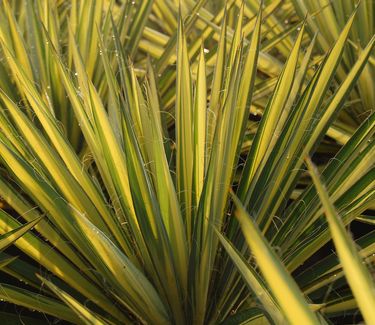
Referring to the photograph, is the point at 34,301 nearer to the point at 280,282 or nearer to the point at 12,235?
the point at 12,235

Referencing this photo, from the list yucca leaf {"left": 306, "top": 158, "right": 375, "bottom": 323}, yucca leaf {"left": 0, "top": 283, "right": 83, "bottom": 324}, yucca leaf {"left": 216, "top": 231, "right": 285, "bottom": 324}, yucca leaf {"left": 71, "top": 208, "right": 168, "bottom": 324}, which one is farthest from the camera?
yucca leaf {"left": 0, "top": 283, "right": 83, "bottom": 324}

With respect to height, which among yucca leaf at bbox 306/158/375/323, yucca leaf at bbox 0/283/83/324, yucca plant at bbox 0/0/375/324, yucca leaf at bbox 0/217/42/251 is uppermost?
yucca leaf at bbox 306/158/375/323

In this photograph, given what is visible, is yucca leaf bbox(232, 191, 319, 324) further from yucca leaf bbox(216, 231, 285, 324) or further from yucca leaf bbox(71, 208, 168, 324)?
yucca leaf bbox(71, 208, 168, 324)

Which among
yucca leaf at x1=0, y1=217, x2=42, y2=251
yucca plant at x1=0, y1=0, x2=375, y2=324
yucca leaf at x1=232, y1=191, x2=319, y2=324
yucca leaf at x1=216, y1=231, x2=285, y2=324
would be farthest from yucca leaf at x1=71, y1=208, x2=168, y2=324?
yucca leaf at x1=232, y1=191, x2=319, y2=324

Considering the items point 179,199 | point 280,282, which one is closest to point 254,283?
point 280,282

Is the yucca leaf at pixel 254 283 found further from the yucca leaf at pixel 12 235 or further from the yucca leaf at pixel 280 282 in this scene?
the yucca leaf at pixel 12 235

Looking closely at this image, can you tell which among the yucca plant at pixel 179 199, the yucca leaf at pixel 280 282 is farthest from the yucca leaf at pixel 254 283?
the yucca leaf at pixel 280 282

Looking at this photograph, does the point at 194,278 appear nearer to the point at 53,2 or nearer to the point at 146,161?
the point at 146,161

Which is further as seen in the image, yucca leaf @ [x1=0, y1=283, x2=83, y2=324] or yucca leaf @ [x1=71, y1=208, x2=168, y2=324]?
yucca leaf @ [x1=0, y1=283, x2=83, y2=324]

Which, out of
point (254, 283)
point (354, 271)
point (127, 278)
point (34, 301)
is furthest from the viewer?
point (34, 301)

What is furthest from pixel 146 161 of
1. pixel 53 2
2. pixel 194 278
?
pixel 53 2

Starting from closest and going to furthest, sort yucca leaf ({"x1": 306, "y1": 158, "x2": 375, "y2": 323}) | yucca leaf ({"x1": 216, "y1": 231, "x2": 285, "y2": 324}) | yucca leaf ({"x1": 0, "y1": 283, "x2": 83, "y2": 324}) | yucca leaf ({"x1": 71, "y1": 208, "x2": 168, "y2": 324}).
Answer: yucca leaf ({"x1": 306, "y1": 158, "x2": 375, "y2": 323}), yucca leaf ({"x1": 216, "y1": 231, "x2": 285, "y2": 324}), yucca leaf ({"x1": 71, "y1": 208, "x2": 168, "y2": 324}), yucca leaf ({"x1": 0, "y1": 283, "x2": 83, "y2": 324})
